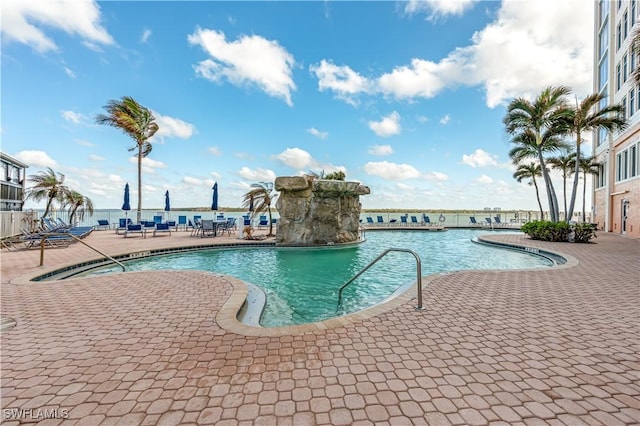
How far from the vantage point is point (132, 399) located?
1.82 meters

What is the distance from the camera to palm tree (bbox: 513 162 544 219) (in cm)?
2145

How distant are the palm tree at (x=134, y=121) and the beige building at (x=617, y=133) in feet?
79.3

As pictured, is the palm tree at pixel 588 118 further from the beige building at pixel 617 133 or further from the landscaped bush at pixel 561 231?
the landscaped bush at pixel 561 231

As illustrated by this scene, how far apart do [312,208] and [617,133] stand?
62.4 ft

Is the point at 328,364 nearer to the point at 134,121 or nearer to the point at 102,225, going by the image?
the point at 134,121

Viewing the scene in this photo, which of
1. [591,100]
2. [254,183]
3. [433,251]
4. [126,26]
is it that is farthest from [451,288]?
[591,100]

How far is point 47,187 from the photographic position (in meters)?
12.4

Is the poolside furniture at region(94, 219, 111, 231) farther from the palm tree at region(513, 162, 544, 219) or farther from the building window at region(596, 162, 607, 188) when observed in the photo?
the building window at region(596, 162, 607, 188)

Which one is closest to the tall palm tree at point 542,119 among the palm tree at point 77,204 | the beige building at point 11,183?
the palm tree at point 77,204

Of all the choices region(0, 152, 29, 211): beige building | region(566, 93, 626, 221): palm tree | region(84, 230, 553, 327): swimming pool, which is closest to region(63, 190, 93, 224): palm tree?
region(0, 152, 29, 211): beige building

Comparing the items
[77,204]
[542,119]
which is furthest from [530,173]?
[77,204]

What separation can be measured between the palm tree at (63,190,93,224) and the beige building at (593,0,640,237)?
27.3 m

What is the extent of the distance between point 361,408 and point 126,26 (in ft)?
38.6

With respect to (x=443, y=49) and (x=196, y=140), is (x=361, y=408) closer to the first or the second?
(x=443, y=49)
